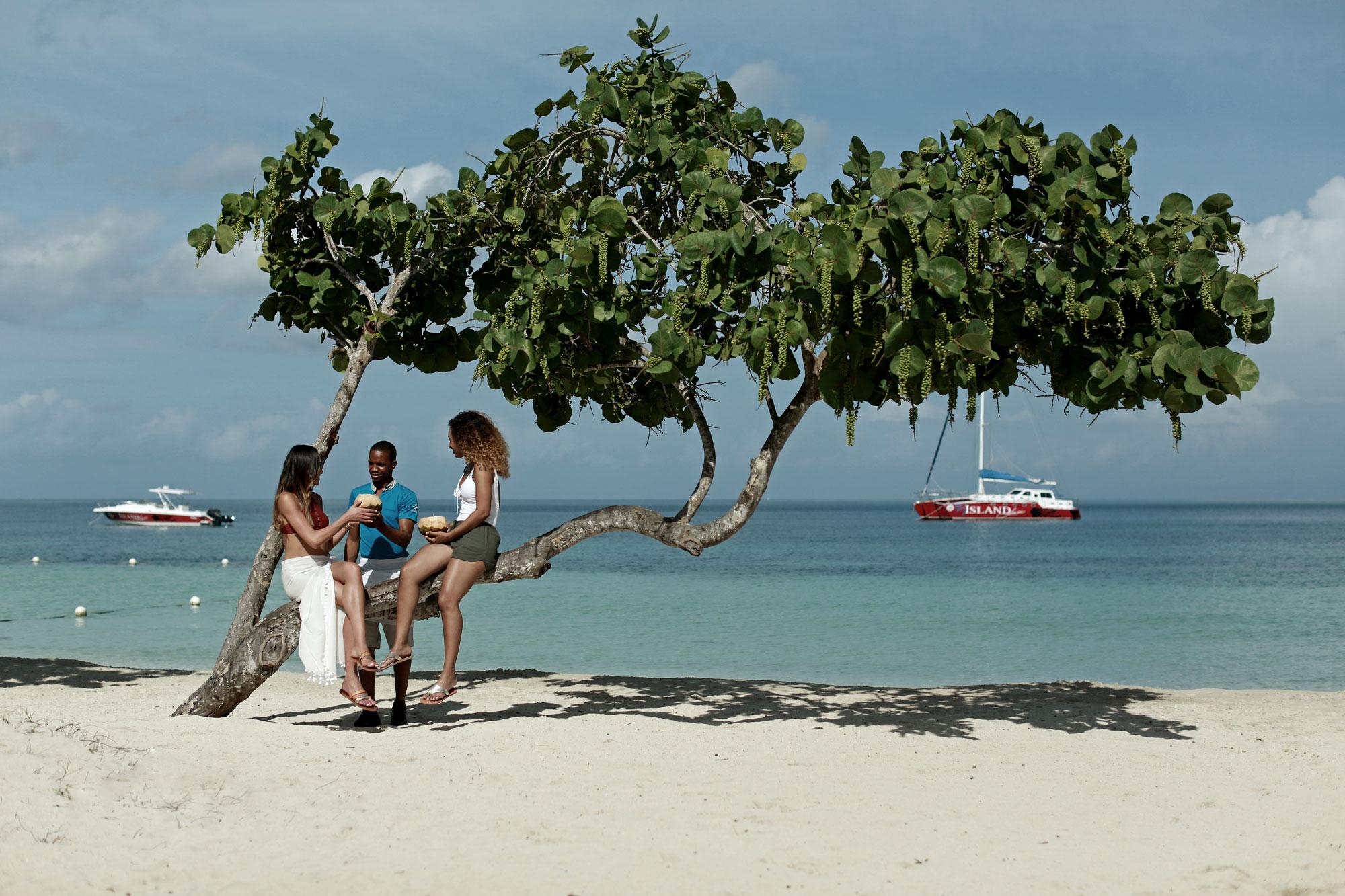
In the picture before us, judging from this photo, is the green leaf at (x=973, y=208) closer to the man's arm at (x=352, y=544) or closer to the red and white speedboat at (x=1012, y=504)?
the man's arm at (x=352, y=544)

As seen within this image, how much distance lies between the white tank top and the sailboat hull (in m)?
85.9

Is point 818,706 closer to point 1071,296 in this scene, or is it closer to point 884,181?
point 1071,296

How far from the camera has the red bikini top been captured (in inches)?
306

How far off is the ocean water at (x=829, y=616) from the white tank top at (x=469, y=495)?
6.66 m

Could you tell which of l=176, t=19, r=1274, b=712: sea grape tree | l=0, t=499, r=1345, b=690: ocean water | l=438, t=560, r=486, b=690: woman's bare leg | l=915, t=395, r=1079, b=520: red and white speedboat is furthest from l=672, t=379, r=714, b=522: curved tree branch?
l=915, t=395, r=1079, b=520: red and white speedboat

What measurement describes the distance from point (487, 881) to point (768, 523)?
11237 centimetres

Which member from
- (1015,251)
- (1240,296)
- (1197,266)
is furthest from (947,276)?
(1240,296)

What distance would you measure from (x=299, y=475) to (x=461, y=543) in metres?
1.16

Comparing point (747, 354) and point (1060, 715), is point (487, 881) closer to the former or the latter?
point (747, 354)

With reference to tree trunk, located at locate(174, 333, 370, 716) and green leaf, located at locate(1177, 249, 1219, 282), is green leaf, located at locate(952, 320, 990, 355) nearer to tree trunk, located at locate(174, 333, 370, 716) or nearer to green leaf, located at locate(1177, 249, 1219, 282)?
green leaf, located at locate(1177, 249, 1219, 282)

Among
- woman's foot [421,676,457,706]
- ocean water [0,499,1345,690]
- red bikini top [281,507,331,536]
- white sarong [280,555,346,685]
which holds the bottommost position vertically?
ocean water [0,499,1345,690]

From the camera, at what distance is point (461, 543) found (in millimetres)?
7832

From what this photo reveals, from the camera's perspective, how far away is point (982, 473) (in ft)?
293

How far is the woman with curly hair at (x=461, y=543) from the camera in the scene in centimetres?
768
